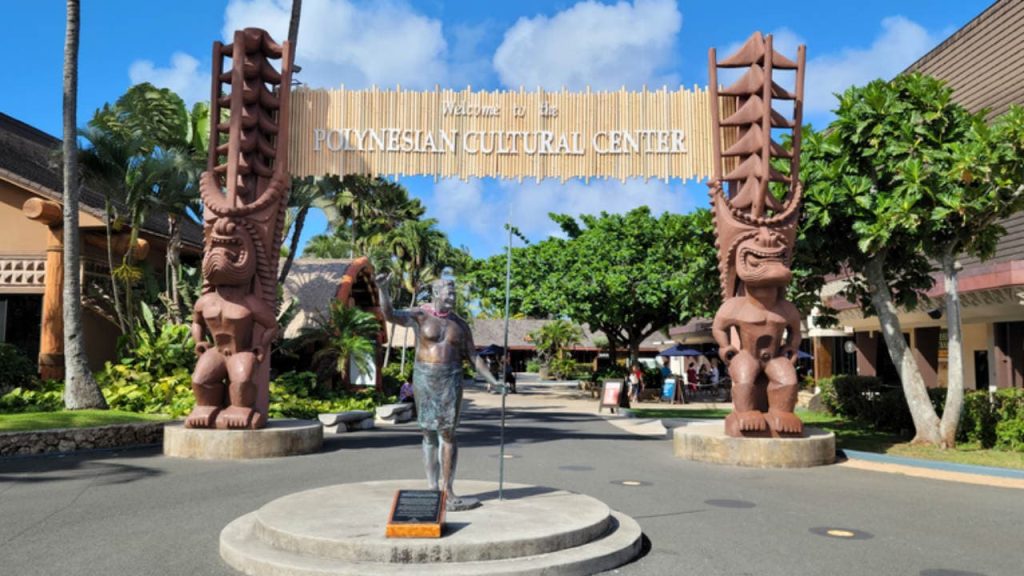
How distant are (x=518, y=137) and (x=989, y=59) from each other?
47.7 ft

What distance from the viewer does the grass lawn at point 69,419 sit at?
12.3 meters

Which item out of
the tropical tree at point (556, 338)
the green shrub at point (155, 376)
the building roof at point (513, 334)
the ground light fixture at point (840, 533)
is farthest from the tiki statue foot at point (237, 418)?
the building roof at point (513, 334)

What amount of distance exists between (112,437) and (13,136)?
17598mm

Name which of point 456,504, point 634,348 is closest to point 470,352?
point 456,504

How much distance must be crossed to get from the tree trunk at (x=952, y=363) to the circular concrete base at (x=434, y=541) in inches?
350

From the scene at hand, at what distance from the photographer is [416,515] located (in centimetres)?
596

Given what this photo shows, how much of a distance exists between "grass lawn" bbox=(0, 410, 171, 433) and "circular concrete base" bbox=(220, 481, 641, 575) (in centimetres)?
750

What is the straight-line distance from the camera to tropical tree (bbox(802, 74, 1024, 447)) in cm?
1215

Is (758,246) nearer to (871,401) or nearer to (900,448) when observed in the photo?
(900,448)

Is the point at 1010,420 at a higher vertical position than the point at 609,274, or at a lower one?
lower

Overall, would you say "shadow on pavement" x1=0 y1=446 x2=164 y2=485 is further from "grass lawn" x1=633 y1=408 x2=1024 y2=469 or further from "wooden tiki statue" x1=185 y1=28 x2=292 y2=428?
"grass lawn" x1=633 y1=408 x2=1024 y2=469

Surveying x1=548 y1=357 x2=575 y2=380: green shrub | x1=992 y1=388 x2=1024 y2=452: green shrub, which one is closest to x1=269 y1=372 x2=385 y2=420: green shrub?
x1=992 y1=388 x2=1024 y2=452: green shrub

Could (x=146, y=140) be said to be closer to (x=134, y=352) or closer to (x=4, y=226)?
(x=4, y=226)

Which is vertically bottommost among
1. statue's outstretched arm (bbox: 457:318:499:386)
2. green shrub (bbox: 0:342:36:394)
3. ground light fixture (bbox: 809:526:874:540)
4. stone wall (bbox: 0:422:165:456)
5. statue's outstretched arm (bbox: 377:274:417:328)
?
ground light fixture (bbox: 809:526:874:540)
